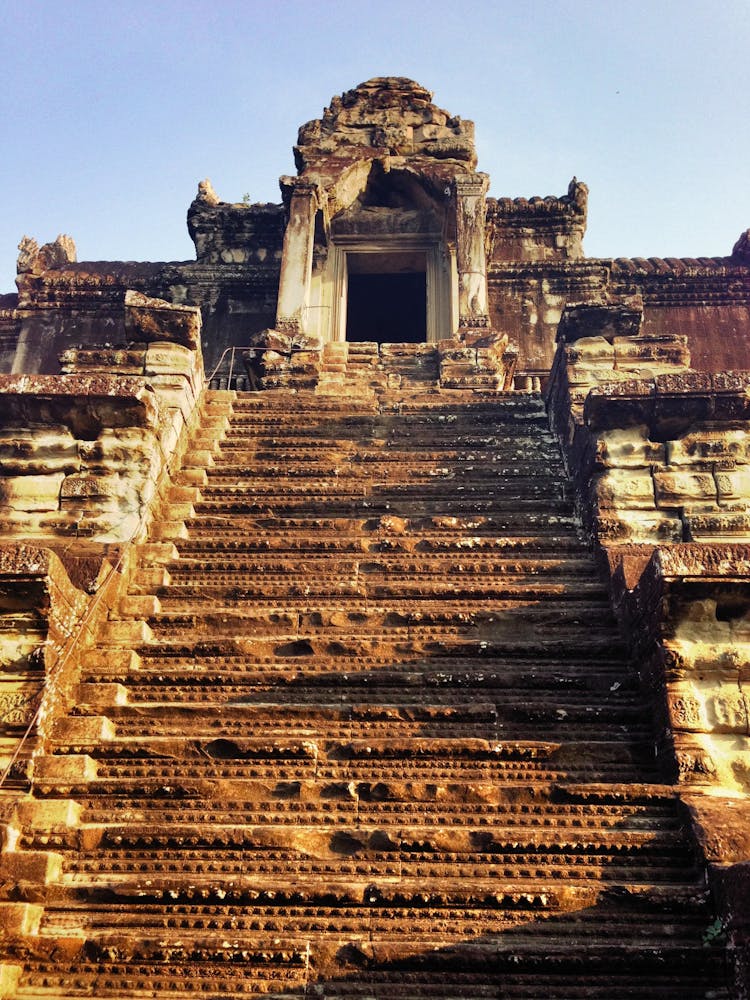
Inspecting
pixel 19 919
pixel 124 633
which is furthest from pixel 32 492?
pixel 19 919

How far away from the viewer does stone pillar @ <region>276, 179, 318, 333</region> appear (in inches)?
467

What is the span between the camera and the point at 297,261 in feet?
41.0

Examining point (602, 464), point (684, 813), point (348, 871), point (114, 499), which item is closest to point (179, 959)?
point (348, 871)

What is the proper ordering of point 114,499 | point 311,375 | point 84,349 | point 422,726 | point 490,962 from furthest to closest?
point 311,375
point 84,349
point 114,499
point 422,726
point 490,962

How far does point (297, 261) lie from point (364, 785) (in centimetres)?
955

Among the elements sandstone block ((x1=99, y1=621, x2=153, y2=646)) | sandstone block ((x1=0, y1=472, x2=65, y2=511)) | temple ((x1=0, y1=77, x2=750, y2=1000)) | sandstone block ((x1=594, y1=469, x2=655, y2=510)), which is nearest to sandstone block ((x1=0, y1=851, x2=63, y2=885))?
temple ((x1=0, y1=77, x2=750, y2=1000))

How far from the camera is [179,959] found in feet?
12.0

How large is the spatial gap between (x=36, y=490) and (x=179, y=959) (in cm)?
376

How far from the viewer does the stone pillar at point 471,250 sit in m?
12.0

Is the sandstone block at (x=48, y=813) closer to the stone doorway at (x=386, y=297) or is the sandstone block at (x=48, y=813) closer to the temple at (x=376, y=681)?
the temple at (x=376, y=681)

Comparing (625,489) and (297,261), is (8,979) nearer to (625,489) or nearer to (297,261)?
(625,489)

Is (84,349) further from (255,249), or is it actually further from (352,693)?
(255,249)

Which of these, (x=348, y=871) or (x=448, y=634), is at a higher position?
(x=448, y=634)

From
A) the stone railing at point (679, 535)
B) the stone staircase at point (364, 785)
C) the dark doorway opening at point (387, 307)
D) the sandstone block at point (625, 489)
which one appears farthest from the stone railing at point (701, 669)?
the dark doorway opening at point (387, 307)
